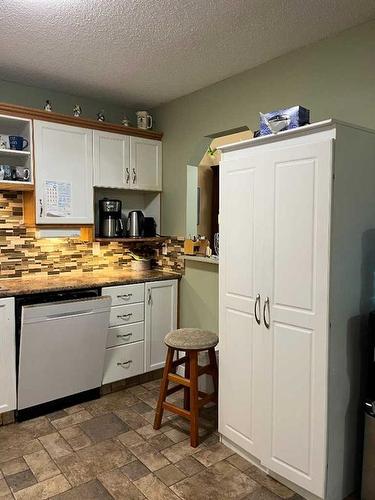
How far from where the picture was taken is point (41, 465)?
7.53 feet

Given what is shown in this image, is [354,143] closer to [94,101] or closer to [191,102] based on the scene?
[191,102]

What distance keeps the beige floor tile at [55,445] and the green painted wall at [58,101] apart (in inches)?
101

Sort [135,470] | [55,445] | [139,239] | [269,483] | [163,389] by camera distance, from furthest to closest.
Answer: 1. [139,239]
2. [163,389]
3. [55,445]
4. [135,470]
5. [269,483]

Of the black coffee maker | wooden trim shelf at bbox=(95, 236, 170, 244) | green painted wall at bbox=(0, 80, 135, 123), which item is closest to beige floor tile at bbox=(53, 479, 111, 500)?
wooden trim shelf at bbox=(95, 236, 170, 244)

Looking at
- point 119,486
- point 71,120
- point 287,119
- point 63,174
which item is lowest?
point 119,486

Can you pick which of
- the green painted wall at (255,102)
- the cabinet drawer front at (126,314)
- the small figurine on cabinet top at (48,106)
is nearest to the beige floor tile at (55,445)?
the cabinet drawer front at (126,314)

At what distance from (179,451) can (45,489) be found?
2.61 ft

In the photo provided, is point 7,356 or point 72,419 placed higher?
point 7,356

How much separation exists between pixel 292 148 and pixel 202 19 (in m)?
0.94

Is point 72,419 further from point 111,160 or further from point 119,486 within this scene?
point 111,160

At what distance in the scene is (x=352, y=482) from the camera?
202 cm

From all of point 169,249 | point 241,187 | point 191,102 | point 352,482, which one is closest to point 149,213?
point 169,249

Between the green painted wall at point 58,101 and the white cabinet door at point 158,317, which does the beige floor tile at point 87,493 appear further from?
the green painted wall at point 58,101

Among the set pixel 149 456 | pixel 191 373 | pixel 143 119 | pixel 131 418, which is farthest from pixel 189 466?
pixel 143 119
